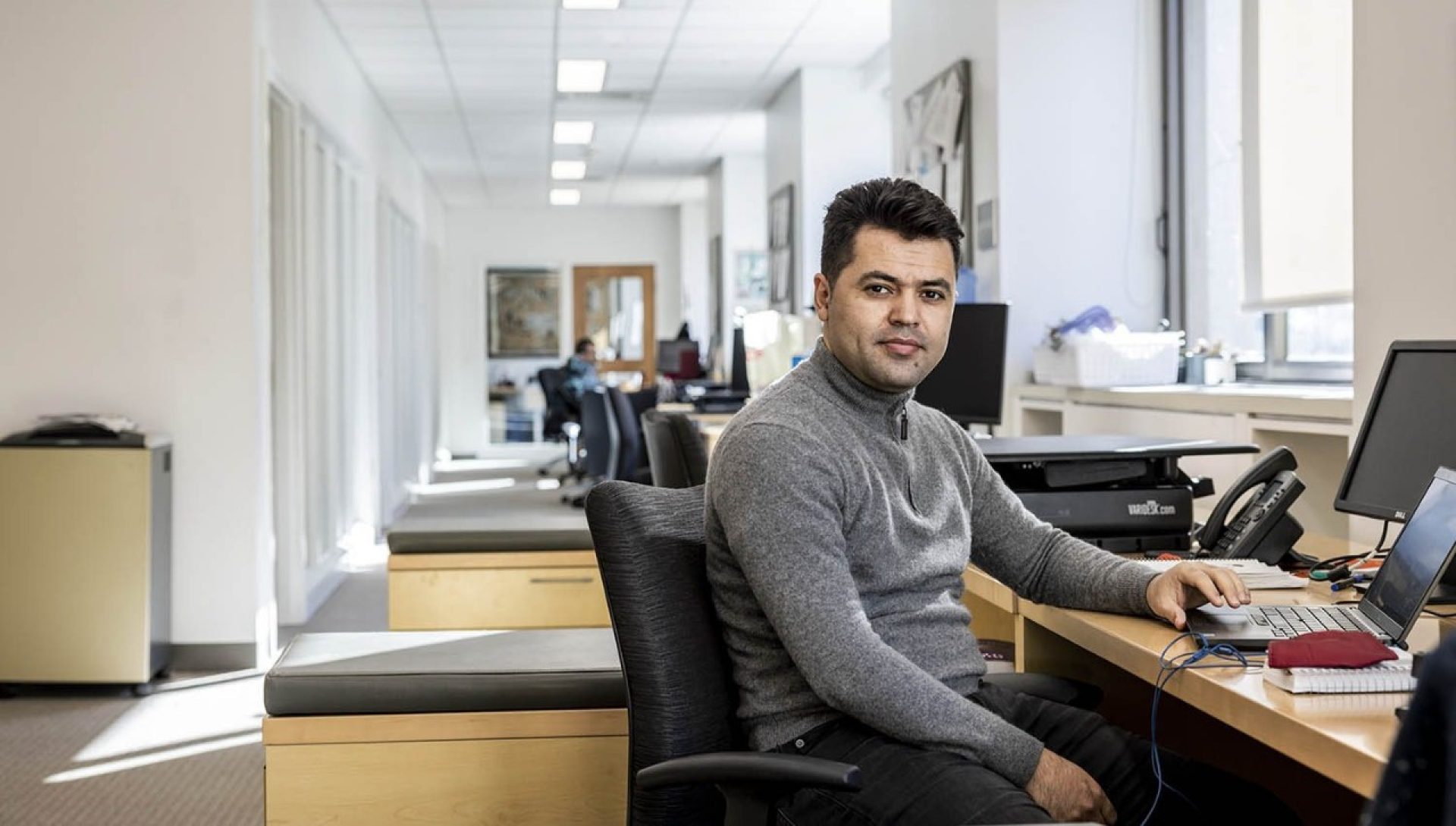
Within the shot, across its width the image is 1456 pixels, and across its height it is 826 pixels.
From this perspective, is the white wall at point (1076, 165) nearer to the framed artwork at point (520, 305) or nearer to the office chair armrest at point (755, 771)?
the office chair armrest at point (755, 771)

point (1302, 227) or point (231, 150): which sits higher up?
point (231, 150)

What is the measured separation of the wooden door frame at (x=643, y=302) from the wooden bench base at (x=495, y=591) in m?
12.7

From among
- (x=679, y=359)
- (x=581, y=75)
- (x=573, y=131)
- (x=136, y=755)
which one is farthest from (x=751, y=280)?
(x=136, y=755)

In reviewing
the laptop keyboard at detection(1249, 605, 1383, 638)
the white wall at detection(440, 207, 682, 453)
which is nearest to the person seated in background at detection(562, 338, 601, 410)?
the white wall at detection(440, 207, 682, 453)

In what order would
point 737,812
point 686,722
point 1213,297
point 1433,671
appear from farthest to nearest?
1. point 1213,297
2. point 686,722
3. point 737,812
4. point 1433,671

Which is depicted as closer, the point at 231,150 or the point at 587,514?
the point at 587,514

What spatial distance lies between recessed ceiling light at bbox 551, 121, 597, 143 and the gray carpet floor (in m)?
6.42

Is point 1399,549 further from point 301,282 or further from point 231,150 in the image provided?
point 301,282

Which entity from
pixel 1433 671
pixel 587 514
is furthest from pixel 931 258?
pixel 1433 671

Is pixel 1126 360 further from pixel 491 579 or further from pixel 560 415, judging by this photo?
pixel 560 415

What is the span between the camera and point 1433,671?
0.64m

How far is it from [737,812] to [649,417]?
2.07 metres

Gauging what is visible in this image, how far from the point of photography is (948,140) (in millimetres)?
5766

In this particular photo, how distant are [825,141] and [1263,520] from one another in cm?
695
